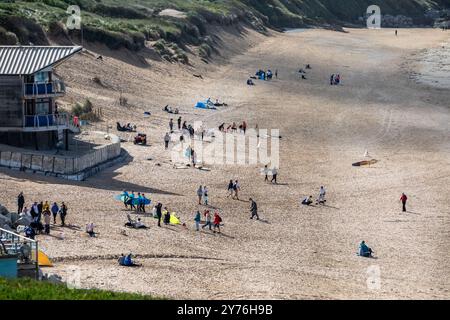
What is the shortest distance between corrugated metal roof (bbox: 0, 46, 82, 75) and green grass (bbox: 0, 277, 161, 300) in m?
20.0

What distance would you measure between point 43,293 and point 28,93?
22.2 metres

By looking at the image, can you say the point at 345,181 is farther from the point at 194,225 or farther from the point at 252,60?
the point at 252,60

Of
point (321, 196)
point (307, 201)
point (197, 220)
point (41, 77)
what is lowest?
point (307, 201)

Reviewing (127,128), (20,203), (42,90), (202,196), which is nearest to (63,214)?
(20,203)

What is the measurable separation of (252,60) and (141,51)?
45.9ft

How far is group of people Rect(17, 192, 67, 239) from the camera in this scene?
30.8 metres

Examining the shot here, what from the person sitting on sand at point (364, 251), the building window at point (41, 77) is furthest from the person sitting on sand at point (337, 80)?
the person sitting on sand at point (364, 251)

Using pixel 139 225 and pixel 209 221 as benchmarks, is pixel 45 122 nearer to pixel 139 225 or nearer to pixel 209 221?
pixel 209 221

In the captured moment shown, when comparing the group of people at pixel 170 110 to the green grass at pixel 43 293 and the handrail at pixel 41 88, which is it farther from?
the green grass at pixel 43 293

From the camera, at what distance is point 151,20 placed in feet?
272

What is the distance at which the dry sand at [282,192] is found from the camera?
2931 cm

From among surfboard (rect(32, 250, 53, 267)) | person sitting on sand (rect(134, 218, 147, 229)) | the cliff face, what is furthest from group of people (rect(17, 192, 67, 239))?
the cliff face

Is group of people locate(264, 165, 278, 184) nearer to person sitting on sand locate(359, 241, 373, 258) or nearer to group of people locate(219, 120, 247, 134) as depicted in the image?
group of people locate(219, 120, 247, 134)

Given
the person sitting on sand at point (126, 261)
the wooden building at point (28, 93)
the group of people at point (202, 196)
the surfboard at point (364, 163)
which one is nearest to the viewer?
the person sitting on sand at point (126, 261)
